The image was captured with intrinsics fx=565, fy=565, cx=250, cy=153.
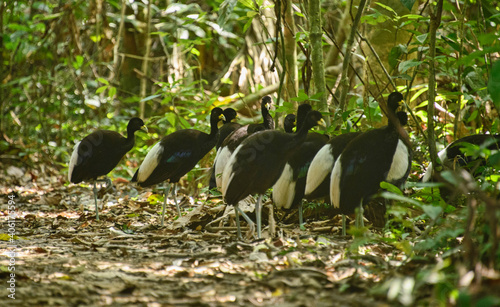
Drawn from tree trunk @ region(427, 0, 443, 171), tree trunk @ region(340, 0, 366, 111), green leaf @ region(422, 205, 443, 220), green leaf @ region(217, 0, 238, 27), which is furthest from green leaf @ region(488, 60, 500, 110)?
green leaf @ region(217, 0, 238, 27)

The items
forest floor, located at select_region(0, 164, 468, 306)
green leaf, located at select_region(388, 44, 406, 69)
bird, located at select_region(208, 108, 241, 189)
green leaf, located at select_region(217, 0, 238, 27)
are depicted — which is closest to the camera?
forest floor, located at select_region(0, 164, 468, 306)

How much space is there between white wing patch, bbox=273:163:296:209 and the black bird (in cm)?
26

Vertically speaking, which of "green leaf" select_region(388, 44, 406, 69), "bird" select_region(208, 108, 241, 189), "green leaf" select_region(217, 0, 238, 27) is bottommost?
"bird" select_region(208, 108, 241, 189)

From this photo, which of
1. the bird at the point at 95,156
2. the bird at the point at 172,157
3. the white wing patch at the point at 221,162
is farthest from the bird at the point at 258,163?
the bird at the point at 95,156

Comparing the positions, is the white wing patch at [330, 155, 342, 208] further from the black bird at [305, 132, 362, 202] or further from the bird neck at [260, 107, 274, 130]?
the bird neck at [260, 107, 274, 130]

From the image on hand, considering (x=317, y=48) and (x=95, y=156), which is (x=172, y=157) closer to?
(x=95, y=156)

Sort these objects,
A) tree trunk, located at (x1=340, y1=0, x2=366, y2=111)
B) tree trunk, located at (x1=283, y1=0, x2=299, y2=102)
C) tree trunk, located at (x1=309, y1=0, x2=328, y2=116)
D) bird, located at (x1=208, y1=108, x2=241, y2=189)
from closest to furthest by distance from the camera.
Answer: tree trunk, located at (x1=340, y1=0, x2=366, y2=111), tree trunk, located at (x1=309, y1=0, x2=328, y2=116), bird, located at (x1=208, y1=108, x2=241, y2=189), tree trunk, located at (x1=283, y1=0, x2=299, y2=102)

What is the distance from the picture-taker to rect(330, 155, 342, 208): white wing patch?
4.32 metres

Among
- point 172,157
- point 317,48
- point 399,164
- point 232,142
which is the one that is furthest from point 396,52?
point 172,157

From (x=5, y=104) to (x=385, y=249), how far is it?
29.1ft

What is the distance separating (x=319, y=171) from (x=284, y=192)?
16.7 inches

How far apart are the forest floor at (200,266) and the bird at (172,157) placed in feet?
1.53

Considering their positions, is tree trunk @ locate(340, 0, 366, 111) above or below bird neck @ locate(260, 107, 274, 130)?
above

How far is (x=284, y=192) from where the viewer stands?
487cm
